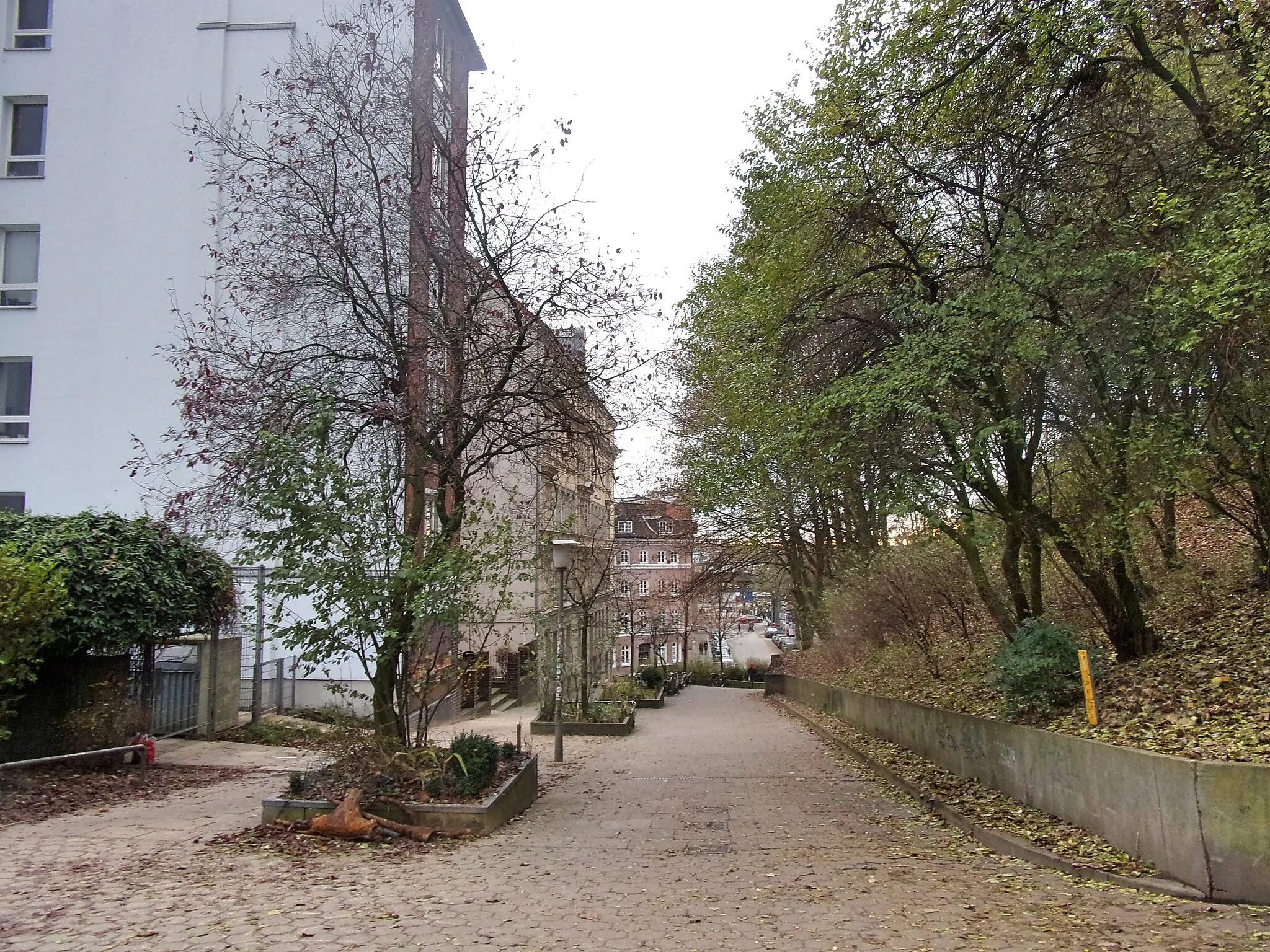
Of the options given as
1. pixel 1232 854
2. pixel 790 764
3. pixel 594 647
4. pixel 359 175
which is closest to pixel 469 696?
pixel 594 647

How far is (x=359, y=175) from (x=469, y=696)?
54.7ft

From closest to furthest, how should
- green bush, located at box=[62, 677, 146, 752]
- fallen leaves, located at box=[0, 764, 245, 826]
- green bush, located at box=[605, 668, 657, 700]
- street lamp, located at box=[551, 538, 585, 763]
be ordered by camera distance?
fallen leaves, located at box=[0, 764, 245, 826]
green bush, located at box=[62, 677, 146, 752]
street lamp, located at box=[551, 538, 585, 763]
green bush, located at box=[605, 668, 657, 700]

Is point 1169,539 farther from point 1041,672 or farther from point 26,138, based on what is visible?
point 26,138

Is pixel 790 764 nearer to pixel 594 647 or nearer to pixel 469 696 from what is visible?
pixel 469 696

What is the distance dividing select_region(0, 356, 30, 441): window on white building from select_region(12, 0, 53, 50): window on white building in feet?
27.9

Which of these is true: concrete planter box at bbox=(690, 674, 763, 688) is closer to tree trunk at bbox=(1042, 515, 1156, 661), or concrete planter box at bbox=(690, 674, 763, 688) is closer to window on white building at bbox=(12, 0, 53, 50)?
window on white building at bbox=(12, 0, 53, 50)

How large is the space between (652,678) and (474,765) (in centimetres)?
2800

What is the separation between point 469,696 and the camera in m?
25.3

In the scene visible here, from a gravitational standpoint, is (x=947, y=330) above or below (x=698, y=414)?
below

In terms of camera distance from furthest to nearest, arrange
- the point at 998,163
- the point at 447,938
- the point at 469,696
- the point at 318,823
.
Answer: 1. the point at 469,696
2. the point at 998,163
3. the point at 318,823
4. the point at 447,938

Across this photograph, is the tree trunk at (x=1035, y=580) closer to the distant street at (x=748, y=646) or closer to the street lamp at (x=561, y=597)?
the street lamp at (x=561, y=597)

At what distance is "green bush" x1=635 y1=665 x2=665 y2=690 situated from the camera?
36125 mm

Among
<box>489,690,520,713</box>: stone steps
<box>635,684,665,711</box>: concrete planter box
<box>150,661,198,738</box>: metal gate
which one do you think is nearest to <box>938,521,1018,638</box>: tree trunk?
<box>150,661,198,738</box>: metal gate

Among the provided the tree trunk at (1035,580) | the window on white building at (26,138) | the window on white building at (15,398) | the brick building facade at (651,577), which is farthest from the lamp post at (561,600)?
the window on white building at (26,138)
